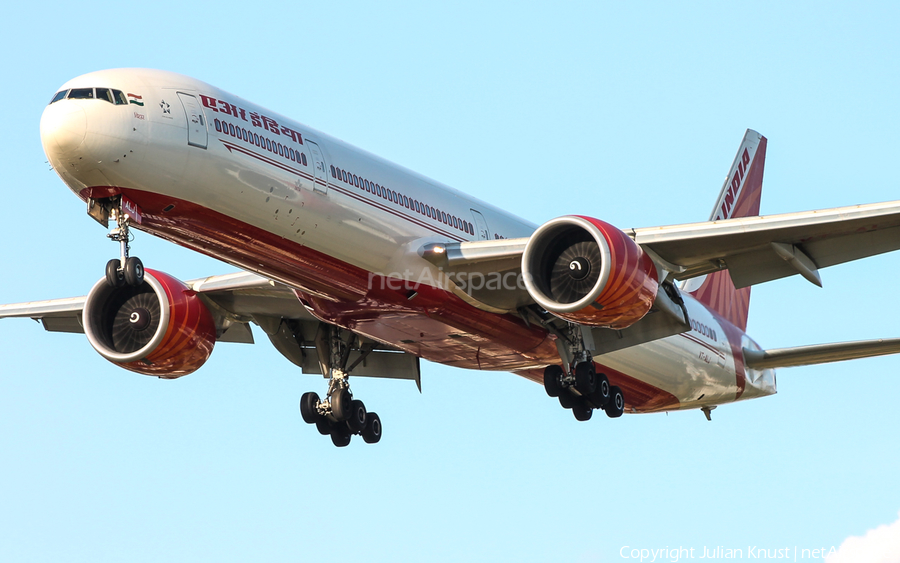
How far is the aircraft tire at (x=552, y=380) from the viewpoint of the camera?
2680cm

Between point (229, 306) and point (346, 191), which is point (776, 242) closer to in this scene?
point (346, 191)

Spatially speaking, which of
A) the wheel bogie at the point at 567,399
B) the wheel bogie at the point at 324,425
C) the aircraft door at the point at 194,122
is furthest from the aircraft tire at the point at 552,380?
the aircraft door at the point at 194,122

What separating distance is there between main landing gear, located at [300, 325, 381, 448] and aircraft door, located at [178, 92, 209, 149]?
29.8 feet

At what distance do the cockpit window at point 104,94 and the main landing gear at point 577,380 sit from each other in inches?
448

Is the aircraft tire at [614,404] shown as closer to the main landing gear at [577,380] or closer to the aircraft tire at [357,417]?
the main landing gear at [577,380]

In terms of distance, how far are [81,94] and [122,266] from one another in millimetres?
2863

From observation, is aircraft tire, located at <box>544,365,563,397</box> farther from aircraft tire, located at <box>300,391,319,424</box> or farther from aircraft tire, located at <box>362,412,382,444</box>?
aircraft tire, located at <box>300,391,319,424</box>

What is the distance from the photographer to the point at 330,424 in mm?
28484

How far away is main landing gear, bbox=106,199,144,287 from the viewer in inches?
784

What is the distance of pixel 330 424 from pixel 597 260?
868 centimetres

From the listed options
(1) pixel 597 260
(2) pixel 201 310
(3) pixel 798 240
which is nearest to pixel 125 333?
(2) pixel 201 310

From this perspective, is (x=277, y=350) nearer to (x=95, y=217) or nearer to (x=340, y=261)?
(x=340, y=261)

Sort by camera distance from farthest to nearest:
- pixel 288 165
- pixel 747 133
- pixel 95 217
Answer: pixel 747 133 → pixel 288 165 → pixel 95 217

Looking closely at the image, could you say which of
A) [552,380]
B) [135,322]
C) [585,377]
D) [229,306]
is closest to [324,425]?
[229,306]
